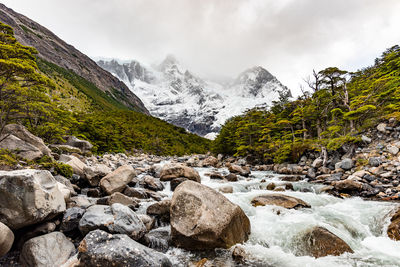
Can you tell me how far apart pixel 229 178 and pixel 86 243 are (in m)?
14.0

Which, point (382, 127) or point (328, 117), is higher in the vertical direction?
point (328, 117)

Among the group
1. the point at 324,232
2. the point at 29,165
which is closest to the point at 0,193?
the point at 29,165

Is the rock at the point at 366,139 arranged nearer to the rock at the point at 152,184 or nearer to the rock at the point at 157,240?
the rock at the point at 152,184

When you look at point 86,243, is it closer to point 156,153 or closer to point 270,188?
point 270,188

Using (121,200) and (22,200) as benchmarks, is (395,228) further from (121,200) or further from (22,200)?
(22,200)

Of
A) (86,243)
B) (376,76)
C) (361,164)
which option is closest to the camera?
(86,243)

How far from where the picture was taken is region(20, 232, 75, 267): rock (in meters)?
4.74

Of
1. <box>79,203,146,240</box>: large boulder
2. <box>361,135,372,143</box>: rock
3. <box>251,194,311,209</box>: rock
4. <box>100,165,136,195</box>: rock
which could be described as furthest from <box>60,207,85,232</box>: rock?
<box>361,135,372,143</box>: rock

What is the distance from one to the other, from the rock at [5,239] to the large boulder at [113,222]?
161 cm

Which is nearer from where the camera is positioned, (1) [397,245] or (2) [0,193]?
(2) [0,193]

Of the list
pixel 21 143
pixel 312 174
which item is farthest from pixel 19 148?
pixel 312 174

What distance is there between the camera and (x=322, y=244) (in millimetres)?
6012

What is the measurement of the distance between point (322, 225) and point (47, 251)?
29.9 ft

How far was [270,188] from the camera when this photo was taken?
1366cm
